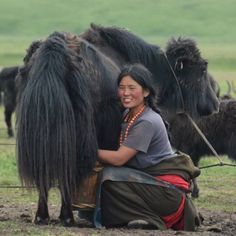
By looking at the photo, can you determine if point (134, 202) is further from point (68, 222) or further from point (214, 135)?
point (214, 135)

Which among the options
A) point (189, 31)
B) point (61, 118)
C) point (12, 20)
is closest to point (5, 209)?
point (61, 118)

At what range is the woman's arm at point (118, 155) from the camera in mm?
5417

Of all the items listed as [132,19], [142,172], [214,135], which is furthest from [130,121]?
[132,19]

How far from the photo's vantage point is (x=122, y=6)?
7744 centimetres

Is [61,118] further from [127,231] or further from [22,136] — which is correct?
[127,231]

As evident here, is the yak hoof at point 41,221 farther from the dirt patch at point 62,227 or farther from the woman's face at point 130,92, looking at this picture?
the woman's face at point 130,92

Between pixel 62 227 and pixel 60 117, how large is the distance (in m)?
0.76

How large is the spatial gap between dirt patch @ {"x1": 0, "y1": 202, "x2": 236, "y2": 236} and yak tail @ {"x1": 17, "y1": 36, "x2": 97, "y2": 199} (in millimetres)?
281

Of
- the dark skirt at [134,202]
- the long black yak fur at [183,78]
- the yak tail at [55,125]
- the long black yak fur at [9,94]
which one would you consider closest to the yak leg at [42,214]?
the yak tail at [55,125]

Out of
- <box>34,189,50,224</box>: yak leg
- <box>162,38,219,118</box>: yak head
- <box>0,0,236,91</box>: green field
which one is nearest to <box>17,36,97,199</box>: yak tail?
→ <box>34,189,50,224</box>: yak leg

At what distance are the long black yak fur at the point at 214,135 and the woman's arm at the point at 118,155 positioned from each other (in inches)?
147

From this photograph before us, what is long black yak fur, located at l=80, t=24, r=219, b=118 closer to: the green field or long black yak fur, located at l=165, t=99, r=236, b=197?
long black yak fur, located at l=165, t=99, r=236, b=197

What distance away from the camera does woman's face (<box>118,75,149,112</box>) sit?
5496mm

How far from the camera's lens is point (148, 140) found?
18.0 ft
